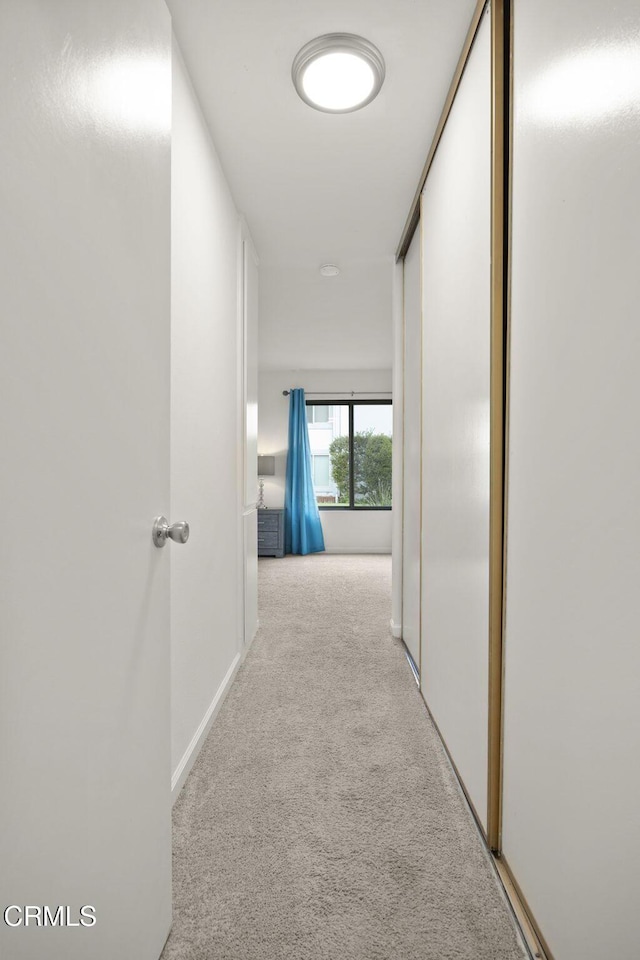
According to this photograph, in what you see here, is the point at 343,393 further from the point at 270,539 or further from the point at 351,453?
the point at 270,539

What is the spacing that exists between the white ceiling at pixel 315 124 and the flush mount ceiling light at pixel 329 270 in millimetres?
51

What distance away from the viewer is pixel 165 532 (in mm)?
1069

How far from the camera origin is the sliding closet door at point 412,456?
266 cm

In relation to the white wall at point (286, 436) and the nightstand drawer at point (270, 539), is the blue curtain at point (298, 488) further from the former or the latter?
the nightstand drawer at point (270, 539)

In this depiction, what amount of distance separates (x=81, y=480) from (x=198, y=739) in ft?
4.92

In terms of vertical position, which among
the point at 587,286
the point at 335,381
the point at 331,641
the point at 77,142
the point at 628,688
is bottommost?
the point at 331,641

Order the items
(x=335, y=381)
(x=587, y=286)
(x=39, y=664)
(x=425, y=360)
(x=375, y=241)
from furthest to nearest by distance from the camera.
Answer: (x=335, y=381)
(x=375, y=241)
(x=425, y=360)
(x=587, y=286)
(x=39, y=664)

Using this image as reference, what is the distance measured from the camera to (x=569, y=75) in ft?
3.07

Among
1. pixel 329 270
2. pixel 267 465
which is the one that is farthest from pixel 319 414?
pixel 329 270

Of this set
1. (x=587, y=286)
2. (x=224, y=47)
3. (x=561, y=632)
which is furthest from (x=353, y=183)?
(x=561, y=632)

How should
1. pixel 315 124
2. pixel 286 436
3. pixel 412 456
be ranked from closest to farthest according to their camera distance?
pixel 315 124, pixel 412 456, pixel 286 436

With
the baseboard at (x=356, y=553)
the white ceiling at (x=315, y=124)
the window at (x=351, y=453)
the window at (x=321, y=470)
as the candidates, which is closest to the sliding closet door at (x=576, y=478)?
the white ceiling at (x=315, y=124)

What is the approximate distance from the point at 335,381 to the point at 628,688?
21.4 ft

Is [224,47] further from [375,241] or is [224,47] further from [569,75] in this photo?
[375,241]
